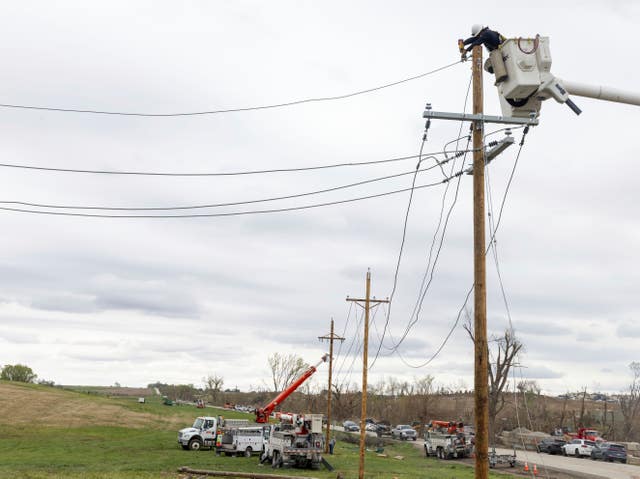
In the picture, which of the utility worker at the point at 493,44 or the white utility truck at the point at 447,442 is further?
the white utility truck at the point at 447,442

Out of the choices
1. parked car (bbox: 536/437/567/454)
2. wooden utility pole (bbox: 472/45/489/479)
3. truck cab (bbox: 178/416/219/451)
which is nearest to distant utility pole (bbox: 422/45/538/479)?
wooden utility pole (bbox: 472/45/489/479)

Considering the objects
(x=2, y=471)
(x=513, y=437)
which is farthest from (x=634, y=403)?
(x=2, y=471)

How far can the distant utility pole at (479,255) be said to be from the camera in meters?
14.1

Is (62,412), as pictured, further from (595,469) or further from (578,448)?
(595,469)

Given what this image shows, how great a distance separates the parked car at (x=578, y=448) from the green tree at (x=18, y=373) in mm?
132990

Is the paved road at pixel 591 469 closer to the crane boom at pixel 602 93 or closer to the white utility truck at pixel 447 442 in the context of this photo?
the white utility truck at pixel 447 442

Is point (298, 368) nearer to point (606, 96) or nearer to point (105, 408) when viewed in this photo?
A: point (105, 408)

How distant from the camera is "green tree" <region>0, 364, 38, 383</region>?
15475 cm

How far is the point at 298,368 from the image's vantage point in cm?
13488

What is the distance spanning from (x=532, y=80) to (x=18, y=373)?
162647 millimetres

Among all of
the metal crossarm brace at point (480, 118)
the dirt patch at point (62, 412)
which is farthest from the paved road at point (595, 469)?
the dirt patch at point (62, 412)

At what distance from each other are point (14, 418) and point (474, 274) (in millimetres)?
64903

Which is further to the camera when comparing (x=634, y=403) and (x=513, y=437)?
(x=634, y=403)

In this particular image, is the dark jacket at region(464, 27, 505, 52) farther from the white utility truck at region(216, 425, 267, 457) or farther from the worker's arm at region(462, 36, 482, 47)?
the white utility truck at region(216, 425, 267, 457)
